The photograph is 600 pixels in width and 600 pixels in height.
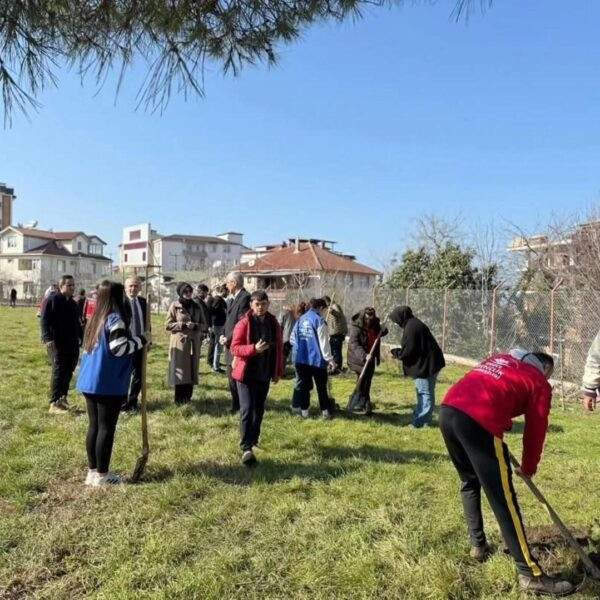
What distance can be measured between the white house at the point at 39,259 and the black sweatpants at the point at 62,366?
5328 centimetres

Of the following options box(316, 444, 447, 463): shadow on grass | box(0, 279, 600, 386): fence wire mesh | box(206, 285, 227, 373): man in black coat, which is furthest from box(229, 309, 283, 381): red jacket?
box(0, 279, 600, 386): fence wire mesh

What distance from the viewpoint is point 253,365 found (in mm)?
5402

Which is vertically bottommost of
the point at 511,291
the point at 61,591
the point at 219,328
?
the point at 61,591

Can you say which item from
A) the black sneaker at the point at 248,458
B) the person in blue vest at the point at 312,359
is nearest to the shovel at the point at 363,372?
the person in blue vest at the point at 312,359

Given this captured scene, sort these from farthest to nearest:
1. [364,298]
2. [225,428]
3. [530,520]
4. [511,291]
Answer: [364,298] < [511,291] < [225,428] < [530,520]

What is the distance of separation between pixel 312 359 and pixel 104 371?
11.6 ft

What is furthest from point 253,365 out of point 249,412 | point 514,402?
point 514,402

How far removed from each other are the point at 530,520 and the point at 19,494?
403 centimetres

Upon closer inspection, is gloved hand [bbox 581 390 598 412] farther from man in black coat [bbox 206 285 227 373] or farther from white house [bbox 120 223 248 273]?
white house [bbox 120 223 248 273]

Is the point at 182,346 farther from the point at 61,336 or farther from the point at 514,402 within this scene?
the point at 514,402

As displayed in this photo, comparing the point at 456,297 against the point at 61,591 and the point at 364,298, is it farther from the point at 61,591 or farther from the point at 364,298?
the point at 61,591

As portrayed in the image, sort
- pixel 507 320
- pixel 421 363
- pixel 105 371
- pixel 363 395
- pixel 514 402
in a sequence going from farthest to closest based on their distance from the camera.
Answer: pixel 507 320, pixel 363 395, pixel 421 363, pixel 105 371, pixel 514 402

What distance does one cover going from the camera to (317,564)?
3469 mm

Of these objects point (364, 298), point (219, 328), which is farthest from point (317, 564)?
point (364, 298)
